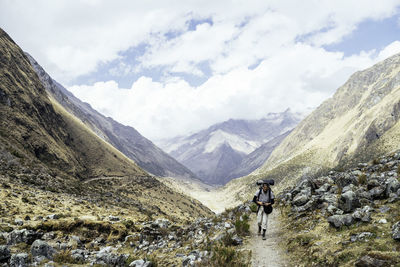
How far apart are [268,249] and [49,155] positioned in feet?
223

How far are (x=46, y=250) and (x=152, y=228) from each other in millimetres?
11035

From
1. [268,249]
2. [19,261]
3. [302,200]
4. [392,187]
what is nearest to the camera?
[19,261]

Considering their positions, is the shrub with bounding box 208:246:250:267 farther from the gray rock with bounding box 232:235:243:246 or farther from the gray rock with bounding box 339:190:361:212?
the gray rock with bounding box 339:190:361:212

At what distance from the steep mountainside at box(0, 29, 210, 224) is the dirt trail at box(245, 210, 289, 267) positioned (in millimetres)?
28595

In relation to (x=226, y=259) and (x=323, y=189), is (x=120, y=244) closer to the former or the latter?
(x=226, y=259)

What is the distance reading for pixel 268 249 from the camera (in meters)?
14.4

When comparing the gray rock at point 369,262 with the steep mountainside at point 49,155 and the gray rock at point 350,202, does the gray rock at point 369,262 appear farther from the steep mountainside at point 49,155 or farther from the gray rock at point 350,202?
the steep mountainside at point 49,155

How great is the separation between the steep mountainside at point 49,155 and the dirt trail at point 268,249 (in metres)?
28.6

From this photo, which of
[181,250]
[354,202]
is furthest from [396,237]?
[181,250]

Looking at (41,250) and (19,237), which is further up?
(41,250)

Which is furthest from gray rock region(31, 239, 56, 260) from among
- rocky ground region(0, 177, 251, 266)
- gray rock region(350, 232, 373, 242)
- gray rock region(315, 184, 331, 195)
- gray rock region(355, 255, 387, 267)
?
gray rock region(315, 184, 331, 195)

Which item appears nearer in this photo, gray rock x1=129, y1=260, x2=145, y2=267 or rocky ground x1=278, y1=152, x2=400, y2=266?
rocky ground x1=278, y1=152, x2=400, y2=266

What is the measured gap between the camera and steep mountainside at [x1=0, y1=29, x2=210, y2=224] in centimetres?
4700

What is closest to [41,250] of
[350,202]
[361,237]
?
[361,237]
